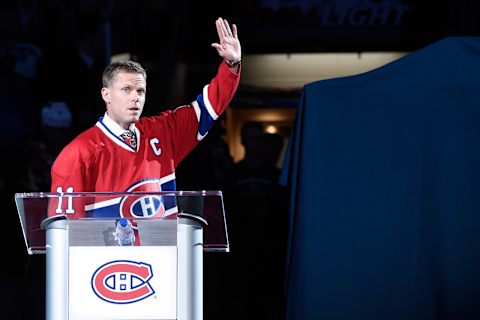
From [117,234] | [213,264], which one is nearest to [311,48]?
[213,264]

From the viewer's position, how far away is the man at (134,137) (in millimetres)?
4477

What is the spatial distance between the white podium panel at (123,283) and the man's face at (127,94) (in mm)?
1177

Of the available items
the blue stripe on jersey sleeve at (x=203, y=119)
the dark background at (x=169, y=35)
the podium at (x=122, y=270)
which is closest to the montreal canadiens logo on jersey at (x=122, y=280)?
the podium at (x=122, y=270)

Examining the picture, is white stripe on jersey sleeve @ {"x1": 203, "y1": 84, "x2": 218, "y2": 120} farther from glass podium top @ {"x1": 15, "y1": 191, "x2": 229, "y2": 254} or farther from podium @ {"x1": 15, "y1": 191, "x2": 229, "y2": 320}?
podium @ {"x1": 15, "y1": 191, "x2": 229, "y2": 320}

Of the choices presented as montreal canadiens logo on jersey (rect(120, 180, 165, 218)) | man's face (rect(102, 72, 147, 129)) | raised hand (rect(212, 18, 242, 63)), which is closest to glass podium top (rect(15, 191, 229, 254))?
montreal canadiens logo on jersey (rect(120, 180, 165, 218))

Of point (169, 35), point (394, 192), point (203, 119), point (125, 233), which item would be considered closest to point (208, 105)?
point (203, 119)

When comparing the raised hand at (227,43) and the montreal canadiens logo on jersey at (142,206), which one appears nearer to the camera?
the montreal canadiens logo on jersey at (142,206)

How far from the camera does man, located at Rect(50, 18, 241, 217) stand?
4477 mm

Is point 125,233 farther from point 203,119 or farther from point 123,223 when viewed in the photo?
point 203,119

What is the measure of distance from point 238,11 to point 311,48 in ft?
2.52

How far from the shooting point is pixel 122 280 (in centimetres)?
344

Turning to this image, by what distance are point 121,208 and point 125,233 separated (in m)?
0.14

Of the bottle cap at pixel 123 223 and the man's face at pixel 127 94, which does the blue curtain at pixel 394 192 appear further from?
the bottle cap at pixel 123 223

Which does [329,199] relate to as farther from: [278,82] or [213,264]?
[278,82]
